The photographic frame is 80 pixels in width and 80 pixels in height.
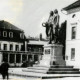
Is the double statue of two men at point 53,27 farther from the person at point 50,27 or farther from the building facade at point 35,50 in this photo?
the building facade at point 35,50

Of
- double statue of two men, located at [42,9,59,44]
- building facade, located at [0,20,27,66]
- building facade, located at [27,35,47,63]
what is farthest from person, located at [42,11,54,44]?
building facade, located at [27,35,47,63]

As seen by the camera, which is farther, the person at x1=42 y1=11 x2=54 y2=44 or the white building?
the white building

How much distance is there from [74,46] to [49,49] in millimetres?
9956

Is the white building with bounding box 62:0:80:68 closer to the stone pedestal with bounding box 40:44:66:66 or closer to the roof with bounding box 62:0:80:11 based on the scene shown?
the roof with bounding box 62:0:80:11

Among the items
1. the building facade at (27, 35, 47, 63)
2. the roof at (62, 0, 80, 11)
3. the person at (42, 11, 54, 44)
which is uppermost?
the roof at (62, 0, 80, 11)

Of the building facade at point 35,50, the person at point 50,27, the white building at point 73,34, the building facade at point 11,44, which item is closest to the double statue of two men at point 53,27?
the person at point 50,27

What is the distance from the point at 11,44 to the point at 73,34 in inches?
1223

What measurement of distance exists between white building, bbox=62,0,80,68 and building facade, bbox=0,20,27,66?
2775 cm

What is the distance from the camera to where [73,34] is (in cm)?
3828

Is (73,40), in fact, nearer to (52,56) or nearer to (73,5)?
(73,5)

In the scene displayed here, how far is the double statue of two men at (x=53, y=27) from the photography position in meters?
28.9

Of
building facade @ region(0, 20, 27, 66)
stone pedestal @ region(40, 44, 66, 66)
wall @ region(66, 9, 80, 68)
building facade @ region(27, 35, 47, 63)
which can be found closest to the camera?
stone pedestal @ region(40, 44, 66, 66)

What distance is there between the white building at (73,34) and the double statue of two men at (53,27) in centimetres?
842

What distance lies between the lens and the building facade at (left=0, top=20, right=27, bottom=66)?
218 feet
